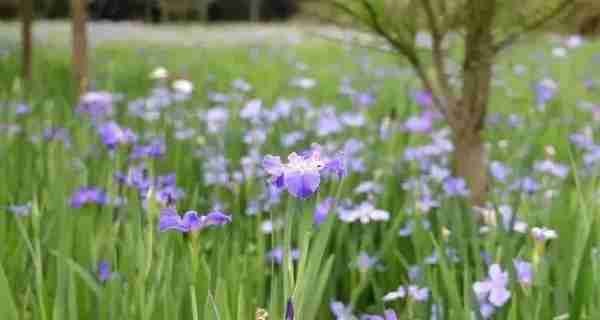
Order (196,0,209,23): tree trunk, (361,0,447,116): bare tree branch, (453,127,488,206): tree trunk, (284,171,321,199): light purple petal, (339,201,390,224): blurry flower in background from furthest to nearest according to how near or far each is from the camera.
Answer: (196,0,209,23): tree trunk < (453,127,488,206): tree trunk < (361,0,447,116): bare tree branch < (339,201,390,224): blurry flower in background < (284,171,321,199): light purple petal

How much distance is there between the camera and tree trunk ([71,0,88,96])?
3.68m

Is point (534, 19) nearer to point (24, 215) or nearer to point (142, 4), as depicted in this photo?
point (24, 215)

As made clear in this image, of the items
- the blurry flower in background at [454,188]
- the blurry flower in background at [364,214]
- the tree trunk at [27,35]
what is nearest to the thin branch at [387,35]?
the blurry flower in background at [454,188]

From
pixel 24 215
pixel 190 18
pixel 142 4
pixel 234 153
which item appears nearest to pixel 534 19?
pixel 234 153

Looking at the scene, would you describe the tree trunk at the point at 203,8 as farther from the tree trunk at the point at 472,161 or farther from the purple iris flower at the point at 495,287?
the purple iris flower at the point at 495,287

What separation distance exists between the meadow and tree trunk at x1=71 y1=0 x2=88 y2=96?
0.93ft

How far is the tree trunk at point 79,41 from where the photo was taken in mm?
3682

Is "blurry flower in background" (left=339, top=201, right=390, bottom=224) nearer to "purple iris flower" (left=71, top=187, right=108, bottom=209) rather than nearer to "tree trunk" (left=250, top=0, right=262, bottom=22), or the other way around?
"purple iris flower" (left=71, top=187, right=108, bottom=209)

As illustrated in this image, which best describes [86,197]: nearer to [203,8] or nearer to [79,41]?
[79,41]

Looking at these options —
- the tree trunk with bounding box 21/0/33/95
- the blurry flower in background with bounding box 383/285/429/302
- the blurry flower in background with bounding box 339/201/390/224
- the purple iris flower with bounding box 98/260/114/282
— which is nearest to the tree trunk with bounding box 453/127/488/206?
the blurry flower in background with bounding box 339/201/390/224

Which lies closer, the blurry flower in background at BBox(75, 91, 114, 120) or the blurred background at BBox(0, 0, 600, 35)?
the blurry flower in background at BBox(75, 91, 114, 120)

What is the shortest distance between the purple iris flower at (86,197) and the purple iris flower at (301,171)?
3.29 feet

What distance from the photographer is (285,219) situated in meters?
0.95

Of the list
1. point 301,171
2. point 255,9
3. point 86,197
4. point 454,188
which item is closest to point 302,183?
point 301,171
